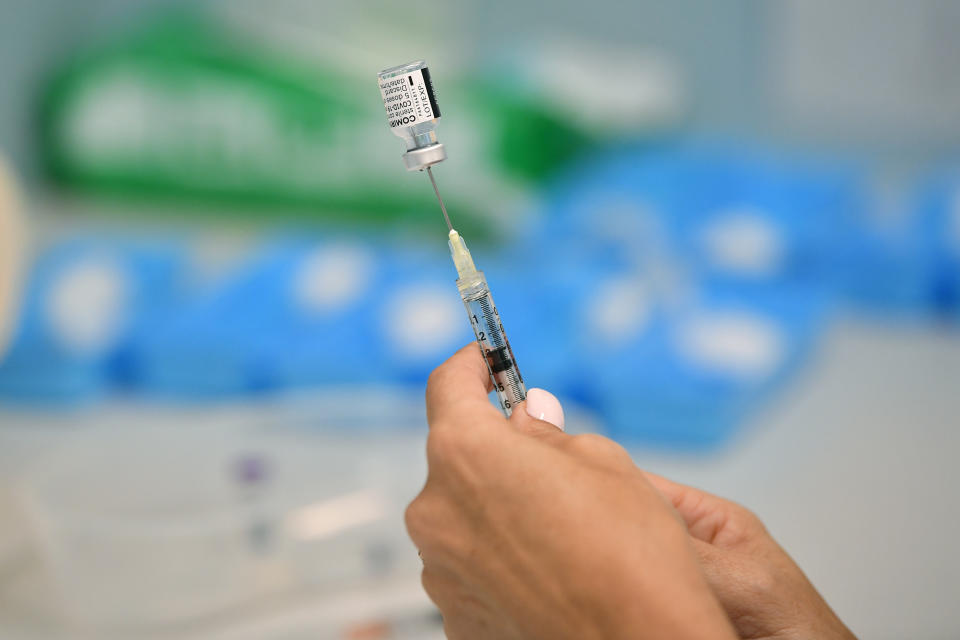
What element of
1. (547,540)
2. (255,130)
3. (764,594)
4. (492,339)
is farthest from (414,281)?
(547,540)

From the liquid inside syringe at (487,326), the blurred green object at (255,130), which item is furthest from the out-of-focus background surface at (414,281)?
the liquid inside syringe at (487,326)

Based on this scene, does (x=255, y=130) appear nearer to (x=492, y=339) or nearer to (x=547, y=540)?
(x=492, y=339)

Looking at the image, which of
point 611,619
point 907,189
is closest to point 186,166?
point 907,189

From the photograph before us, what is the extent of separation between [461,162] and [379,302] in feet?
4.14

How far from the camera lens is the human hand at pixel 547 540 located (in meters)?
0.48

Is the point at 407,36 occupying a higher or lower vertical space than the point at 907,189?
higher

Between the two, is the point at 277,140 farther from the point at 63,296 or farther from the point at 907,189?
the point at 907,189

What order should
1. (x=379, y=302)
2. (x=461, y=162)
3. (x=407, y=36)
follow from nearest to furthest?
1. (x=379, y=302)
2. (x=461, y=162)
3. (x=407, y=36)

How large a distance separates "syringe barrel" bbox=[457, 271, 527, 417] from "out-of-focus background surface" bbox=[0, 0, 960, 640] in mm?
600

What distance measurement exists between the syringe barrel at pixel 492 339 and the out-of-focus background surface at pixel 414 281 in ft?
1.97

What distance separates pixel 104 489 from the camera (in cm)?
140

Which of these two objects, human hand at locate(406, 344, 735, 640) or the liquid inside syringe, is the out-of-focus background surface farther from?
human hand at locate(406, 344, 735, 640)

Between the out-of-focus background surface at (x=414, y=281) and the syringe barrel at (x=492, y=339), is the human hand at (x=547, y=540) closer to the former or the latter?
the syringe barrel at (x=492, y=339)

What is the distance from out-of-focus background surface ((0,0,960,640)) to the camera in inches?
54.6
